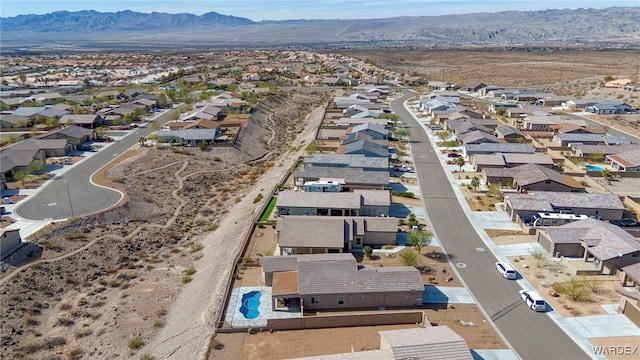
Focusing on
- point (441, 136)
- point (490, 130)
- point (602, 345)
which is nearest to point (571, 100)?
point (490, 130)

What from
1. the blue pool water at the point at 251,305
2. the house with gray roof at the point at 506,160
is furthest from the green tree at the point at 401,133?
the blue pool water at the point at 251,305

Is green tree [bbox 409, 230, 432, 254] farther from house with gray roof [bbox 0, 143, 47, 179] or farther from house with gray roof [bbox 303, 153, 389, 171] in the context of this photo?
house with gray roof [bbox 0, 143, 47, 179]

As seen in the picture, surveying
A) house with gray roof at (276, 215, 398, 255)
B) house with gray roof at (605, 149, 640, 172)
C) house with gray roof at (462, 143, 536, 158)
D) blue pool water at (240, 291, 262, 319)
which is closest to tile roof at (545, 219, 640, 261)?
house with gray roof at (276, 215, 398, 255)

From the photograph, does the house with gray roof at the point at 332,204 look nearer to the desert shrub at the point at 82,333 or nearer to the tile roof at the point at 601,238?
the tile roof at the point at 601,238

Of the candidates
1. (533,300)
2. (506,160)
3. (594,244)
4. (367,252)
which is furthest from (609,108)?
(367,252)

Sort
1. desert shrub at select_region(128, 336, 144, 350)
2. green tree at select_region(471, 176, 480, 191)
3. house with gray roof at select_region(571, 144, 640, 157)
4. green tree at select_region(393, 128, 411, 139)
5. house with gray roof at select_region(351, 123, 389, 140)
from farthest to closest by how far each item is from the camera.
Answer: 1. green tree at select_region(393, 128, 411, 139)
2. house with gray roof at select_region(351, 123, 389, 140)
3. house with gray roof at select_region(571, 144, 640, 157)
4. green tree at select_region(471, 176, 480, 191)
5. desert shrub at select_region(128, 336, 144, 350)
